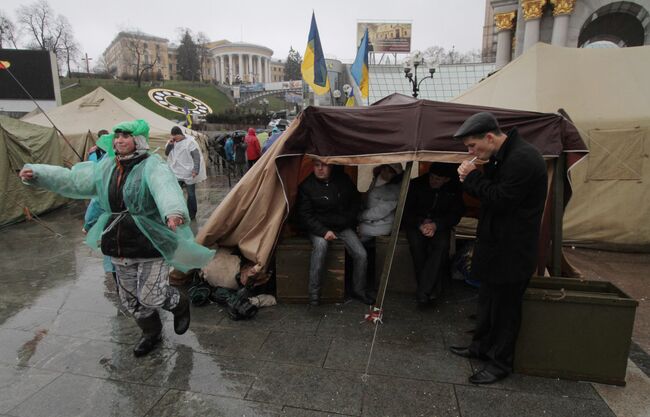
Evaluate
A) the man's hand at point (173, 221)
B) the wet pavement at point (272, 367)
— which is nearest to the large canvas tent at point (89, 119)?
the wet pavement at point (272, 367)

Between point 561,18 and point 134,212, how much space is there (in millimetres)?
19140

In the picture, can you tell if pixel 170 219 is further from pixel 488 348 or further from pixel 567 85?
pixel 567 85

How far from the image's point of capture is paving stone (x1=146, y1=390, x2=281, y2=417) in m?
2.55

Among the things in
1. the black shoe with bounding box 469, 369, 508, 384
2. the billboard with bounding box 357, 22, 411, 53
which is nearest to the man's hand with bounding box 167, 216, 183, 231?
the black shoe with bounding box 469, 369, 508, 384

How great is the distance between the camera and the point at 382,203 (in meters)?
4.54

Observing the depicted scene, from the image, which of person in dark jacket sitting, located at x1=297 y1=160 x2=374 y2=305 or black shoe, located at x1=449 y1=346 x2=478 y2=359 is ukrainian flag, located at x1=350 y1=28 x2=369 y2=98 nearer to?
person in dark jacket sitting, located at x1=297 y1=160 x2=374 y2=305

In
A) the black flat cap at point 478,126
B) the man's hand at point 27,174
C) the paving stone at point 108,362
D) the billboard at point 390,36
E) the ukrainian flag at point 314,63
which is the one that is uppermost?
the billboard at point 390,36

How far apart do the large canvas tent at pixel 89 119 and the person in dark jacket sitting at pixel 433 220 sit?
33.8 feet

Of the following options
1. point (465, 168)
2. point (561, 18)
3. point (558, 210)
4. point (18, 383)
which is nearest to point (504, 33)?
point (561, 18)

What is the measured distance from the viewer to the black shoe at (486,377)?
282cm

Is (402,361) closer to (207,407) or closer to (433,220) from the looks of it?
(207,407)

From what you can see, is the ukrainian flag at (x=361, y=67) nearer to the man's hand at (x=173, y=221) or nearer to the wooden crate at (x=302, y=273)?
the wooden crate at (x=302, y=273)

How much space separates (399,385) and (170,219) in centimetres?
208

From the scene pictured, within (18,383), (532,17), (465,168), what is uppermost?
(532,17)
